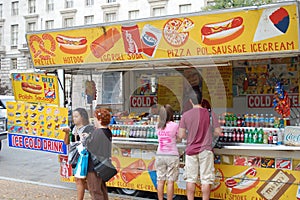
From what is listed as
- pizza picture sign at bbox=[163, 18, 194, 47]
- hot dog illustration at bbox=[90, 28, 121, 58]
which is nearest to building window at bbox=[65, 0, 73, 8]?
hot dog illustration at bbox=[90, 28, 121, 58]

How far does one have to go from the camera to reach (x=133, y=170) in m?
6.44

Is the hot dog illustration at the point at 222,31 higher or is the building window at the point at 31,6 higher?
the building window at the point at 31,6

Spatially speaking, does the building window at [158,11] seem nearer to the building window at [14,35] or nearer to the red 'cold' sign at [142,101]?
the building window at [14,35]

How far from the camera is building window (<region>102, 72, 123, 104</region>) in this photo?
891 cm

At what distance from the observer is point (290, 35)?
465cm

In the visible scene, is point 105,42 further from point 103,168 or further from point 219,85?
point 219,85

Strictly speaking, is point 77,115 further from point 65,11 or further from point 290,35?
point 65,11

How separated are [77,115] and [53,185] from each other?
261cm

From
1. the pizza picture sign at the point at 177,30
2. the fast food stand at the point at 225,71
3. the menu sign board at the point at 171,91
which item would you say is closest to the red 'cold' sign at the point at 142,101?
the menu sign board at the point at 171,91

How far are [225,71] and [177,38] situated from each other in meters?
2.45

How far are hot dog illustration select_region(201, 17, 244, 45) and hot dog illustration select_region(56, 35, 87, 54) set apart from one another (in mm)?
2039

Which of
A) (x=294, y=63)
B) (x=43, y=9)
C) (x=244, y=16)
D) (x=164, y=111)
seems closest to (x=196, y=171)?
(x=164, y=111)

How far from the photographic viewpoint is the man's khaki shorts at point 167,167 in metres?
5.58

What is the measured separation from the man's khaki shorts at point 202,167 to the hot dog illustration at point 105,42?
6.81 ft
